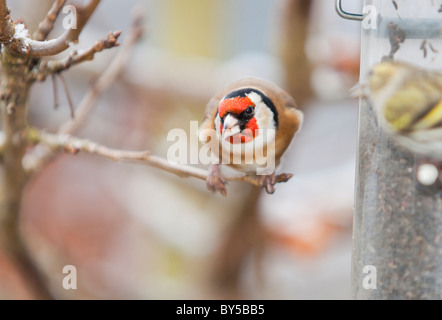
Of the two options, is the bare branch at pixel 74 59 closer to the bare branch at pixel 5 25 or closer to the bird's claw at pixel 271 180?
the bare branch at pixel 5 25

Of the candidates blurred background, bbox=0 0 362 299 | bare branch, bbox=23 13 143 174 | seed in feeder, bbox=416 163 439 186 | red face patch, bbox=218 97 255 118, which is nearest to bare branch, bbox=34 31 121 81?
red face patch, bbox=218 97 255 118

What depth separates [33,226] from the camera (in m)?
3.27

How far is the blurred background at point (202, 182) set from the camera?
2223 millimetres

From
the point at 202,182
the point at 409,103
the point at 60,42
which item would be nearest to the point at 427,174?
the point at 409,103

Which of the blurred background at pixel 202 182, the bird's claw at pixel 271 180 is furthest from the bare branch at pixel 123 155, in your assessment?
the blurred background at pixel 202 182

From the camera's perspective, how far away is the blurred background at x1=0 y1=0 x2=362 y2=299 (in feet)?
7.29

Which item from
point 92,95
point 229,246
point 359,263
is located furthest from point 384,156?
point 229,246

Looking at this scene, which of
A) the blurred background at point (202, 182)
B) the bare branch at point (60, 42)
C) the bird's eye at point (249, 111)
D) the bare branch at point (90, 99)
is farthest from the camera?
the blurred background at point (202, 182)

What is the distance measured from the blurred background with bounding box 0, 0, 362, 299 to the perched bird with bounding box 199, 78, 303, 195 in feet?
2.86

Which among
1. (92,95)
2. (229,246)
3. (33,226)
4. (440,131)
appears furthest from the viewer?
(33,226)

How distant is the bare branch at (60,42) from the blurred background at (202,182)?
99 cm

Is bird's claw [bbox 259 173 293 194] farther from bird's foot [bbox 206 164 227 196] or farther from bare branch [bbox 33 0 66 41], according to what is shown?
bare branch [bbox 33 0 66 41]
